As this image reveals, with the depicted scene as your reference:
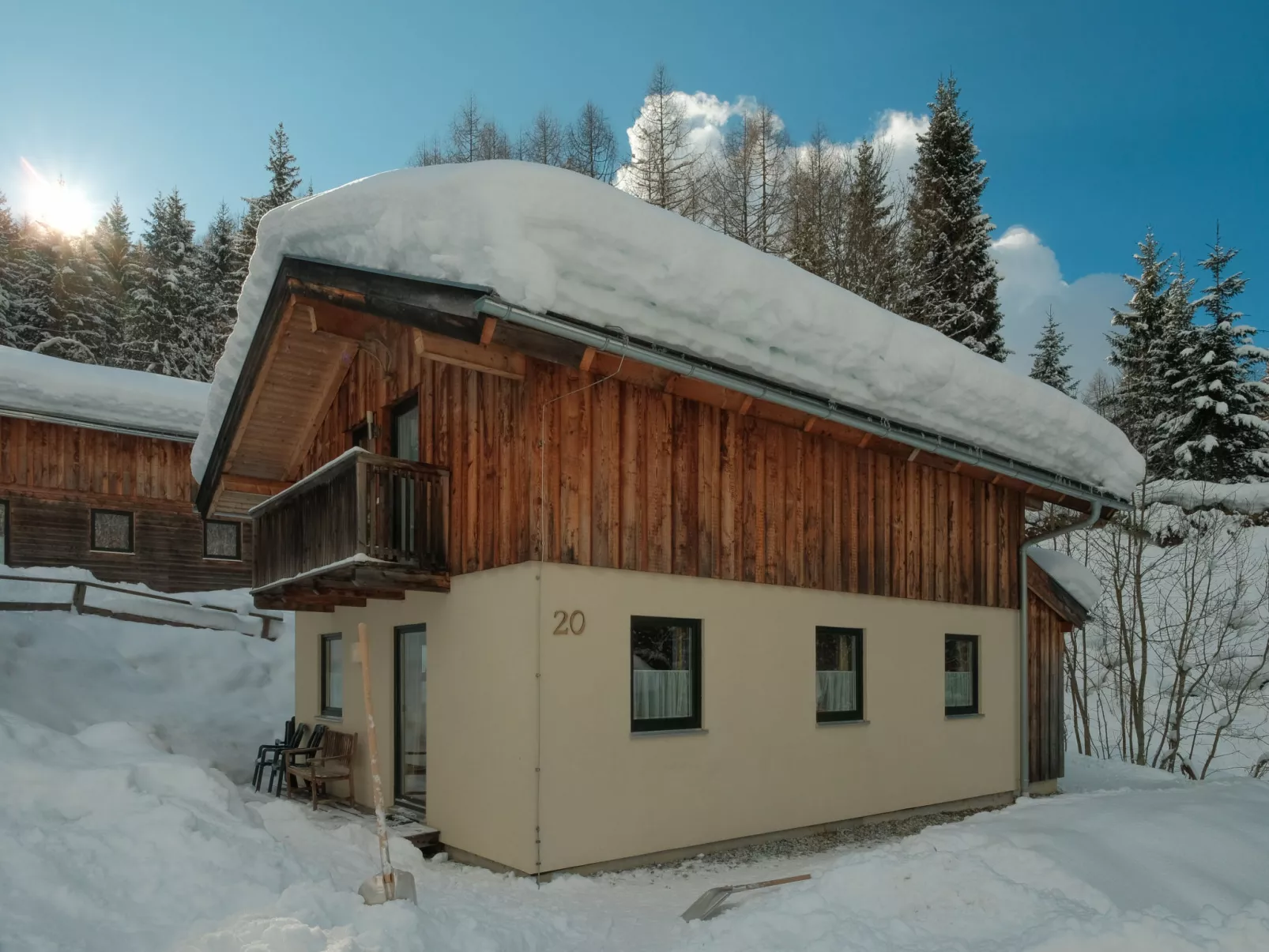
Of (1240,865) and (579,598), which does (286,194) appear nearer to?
(579,598)

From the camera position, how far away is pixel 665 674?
8.84 m

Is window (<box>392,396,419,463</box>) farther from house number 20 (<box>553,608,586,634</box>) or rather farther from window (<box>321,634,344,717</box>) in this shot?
house number 20 (<box>553,608,586,634</box>)

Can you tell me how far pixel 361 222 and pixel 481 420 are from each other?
6.50 feet

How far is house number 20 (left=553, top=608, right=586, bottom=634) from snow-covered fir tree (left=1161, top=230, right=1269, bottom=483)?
1059 inches

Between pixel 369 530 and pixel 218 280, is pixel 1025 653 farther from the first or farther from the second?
pixel 218 280

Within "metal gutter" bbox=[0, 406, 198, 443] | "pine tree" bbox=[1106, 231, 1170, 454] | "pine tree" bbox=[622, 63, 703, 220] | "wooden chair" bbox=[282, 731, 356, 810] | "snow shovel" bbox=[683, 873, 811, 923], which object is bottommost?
"wooden chair" bbox=[282, 731, 356, 810]

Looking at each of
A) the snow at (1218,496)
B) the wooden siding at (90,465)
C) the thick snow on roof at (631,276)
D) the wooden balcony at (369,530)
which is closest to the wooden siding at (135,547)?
the wooden siding at (90,465)

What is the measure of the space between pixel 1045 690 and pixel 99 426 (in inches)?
701

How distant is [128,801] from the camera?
21.0ft

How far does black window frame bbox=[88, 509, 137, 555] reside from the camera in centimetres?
1994

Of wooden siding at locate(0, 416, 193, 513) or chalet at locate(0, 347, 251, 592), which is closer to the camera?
chalet at locate(0, 347, 251, 592)

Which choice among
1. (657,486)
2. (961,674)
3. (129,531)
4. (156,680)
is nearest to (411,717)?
(657,486)

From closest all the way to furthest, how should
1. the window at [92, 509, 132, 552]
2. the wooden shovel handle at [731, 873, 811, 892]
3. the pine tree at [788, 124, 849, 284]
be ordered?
the wooden shovel handle at [731, 873, 811, 892]
the window at [92, 509, 132, 552]
the pine tree at [788, 124, 849, 284]

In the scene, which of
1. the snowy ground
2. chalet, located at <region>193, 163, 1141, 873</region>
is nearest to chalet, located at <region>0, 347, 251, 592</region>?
chalet, located at <region>193, 163, 1141, 873</region>
